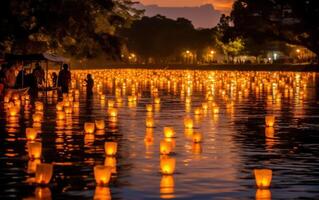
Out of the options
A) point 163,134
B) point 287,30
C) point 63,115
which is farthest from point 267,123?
point 287,30

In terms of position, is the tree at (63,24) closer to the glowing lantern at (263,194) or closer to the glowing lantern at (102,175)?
the glowing lantern at (102,175)

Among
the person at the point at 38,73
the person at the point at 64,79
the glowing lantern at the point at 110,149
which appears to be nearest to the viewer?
the glowing lantern at the point at 110,149

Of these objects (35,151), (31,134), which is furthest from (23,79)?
(35,151)

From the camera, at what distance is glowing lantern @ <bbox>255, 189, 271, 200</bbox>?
12414 mm

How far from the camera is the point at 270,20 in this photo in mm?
89500

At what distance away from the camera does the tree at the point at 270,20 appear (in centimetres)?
8612

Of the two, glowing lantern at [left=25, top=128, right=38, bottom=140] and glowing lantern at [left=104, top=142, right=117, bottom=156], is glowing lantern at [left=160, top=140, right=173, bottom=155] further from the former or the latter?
glowing lantern at [left=25, top=128, right=38, bottom=140]

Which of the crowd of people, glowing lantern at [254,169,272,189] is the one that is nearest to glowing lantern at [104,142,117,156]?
glowing lantern at [254,169,272,189]

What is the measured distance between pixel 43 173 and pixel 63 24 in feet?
100.0

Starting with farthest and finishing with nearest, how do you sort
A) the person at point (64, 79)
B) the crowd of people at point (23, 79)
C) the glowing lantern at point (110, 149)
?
the person at point (64, 79) → the crowd of people at point (23, 79) → the glowing lantern at point (110, 149)

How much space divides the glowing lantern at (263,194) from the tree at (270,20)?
72396 mm

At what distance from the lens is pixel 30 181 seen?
13.8 m

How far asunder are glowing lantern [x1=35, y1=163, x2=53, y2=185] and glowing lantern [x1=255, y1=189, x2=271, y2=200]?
10.1ft

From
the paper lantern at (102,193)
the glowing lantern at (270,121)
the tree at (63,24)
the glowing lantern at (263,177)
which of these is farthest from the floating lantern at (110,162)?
Result: the tree at (63,24)
